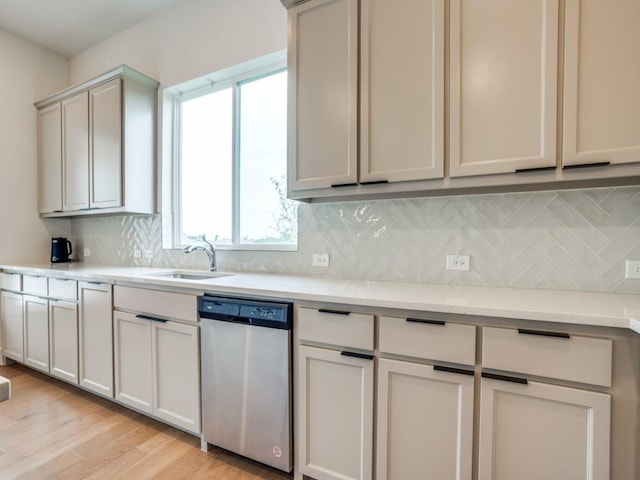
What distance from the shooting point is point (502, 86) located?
1449mm

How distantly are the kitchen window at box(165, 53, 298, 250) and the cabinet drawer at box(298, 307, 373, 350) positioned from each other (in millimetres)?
927

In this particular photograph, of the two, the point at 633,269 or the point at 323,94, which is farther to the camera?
the point at 323,94

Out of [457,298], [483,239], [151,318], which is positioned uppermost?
[483,239]

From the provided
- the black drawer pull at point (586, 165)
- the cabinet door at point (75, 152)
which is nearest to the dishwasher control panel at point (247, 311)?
the black drawer pull at point (586, 165)

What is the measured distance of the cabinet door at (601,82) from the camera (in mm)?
1261

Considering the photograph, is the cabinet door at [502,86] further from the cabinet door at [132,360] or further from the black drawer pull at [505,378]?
the cabinet door at [132,360]

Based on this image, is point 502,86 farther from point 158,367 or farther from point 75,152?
point 75,152

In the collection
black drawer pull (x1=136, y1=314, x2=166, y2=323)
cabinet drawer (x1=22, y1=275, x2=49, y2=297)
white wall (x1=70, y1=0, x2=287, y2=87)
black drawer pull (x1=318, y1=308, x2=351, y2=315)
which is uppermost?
white wall (x1=70, y1=0, x2=287, y2=87)

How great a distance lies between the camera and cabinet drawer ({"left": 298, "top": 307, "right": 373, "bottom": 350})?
4.73 feet

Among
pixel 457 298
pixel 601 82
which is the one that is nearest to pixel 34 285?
pixel 457 298

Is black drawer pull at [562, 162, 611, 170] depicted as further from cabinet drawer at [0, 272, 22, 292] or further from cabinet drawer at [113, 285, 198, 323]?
cabinet drawer at [0, 272, 22, 292]

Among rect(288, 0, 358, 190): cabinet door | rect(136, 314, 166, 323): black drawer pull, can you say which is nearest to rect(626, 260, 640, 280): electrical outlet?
rect(288, 0, 358, 190): cabinet door

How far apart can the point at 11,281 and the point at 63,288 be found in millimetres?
920

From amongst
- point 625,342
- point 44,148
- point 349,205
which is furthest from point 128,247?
point 625,342
